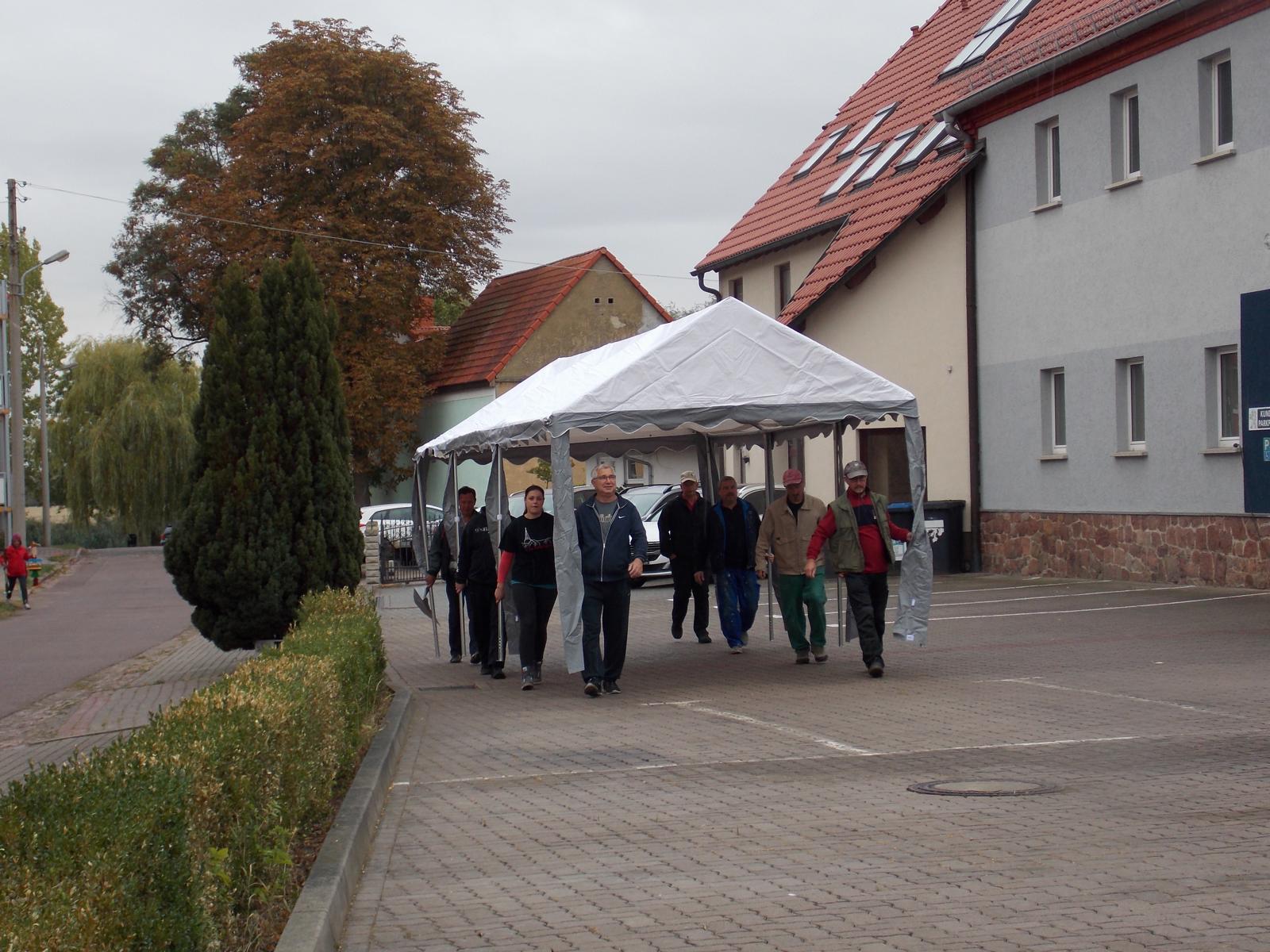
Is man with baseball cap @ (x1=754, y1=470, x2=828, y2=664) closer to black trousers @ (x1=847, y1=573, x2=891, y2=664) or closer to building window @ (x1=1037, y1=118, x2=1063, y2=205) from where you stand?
black trousers @ (x1=847, y1=573, x2=891, y2=664)

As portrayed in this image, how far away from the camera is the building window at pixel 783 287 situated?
115 feet

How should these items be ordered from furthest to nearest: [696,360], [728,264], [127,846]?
[728,264]
[696,360]
[127,846]

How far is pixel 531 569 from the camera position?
14281 millimetres

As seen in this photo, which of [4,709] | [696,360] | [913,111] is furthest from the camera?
[913,111]

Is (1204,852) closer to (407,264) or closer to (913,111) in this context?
(913,111)

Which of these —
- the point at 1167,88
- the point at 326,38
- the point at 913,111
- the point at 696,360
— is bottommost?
the point at 696,360

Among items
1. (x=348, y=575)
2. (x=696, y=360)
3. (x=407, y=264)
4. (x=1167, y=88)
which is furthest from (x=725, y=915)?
(x=407, y=264)

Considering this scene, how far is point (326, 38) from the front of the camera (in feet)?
161

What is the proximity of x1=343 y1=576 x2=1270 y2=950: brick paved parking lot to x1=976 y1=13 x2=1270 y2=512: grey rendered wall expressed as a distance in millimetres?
6593

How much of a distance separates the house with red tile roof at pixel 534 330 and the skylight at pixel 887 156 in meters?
19.9

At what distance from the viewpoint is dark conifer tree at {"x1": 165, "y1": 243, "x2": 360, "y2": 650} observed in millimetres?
16969

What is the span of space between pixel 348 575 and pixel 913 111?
18338 millimetres

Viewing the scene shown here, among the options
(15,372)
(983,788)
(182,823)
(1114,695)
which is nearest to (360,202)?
(15,372)

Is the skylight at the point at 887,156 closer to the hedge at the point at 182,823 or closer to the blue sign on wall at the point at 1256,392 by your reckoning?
the blue sign on wall at the point at 1256,392
